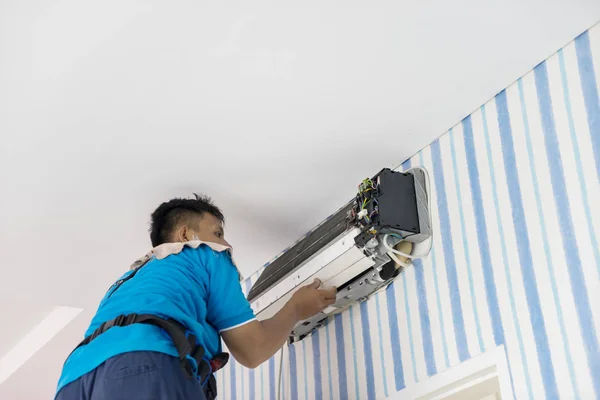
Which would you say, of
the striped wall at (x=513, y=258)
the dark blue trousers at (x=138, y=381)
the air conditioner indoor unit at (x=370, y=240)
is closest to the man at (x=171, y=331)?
the dark blue trousers at (x=138, y=381)

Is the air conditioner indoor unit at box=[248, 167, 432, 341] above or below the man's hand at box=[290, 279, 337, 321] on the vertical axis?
above

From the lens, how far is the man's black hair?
2.36 meters

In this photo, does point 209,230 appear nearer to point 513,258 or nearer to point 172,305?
point 172,305

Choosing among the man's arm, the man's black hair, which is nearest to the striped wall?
the man's arm

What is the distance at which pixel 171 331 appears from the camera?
178 centimetres

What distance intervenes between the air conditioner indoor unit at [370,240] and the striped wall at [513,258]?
5 centimetres

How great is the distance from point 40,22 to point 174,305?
803mm

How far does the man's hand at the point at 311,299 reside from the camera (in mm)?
2336

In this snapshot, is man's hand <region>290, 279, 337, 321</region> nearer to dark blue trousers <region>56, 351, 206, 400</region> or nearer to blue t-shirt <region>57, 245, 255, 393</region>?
blue t-shirt <region>57, 245, 255, 393</region>

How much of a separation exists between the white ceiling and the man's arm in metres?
0.42

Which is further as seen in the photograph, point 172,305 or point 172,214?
point 172,214

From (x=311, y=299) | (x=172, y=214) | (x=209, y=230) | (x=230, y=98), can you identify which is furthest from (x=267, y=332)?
(x=230, y=98)

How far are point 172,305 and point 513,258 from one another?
2.93 ft

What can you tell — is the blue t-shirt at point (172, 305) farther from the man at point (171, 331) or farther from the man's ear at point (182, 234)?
the man's ear at point (182, 234)
